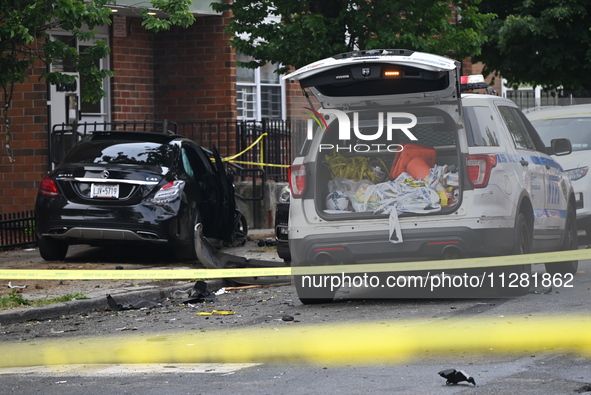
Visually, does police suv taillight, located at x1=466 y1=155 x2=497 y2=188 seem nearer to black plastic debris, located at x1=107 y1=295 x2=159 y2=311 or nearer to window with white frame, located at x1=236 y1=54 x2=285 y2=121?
black plastic debris, located at x1=107 y1=295 x2=159 y2=311

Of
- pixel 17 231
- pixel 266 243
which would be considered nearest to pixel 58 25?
pixel 17 231

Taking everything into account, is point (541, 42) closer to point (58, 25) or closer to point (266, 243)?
point (266, 243)

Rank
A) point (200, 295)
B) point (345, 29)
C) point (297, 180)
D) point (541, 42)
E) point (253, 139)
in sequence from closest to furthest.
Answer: point (297, 180), point (200, 295), point (345, 29), point (253, 139), point (541, 42)

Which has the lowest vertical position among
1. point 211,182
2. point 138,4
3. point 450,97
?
point 211,182

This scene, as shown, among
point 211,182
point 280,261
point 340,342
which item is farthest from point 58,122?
point 340,342

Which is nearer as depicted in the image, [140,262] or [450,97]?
[450,97]

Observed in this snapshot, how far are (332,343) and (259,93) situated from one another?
14.5 meters

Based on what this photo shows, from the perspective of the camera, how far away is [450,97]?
9.20 meters

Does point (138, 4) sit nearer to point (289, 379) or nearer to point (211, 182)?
point (211, 182)

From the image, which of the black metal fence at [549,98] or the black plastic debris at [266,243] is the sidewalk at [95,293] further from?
the black metal fence at [549,98]

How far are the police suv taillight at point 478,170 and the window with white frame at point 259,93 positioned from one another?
12355 mm

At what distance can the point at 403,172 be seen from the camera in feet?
30.6

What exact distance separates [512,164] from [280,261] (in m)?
4.25

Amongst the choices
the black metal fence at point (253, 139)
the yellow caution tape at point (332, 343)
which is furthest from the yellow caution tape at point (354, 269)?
the black metal fence at point (253, 139)
